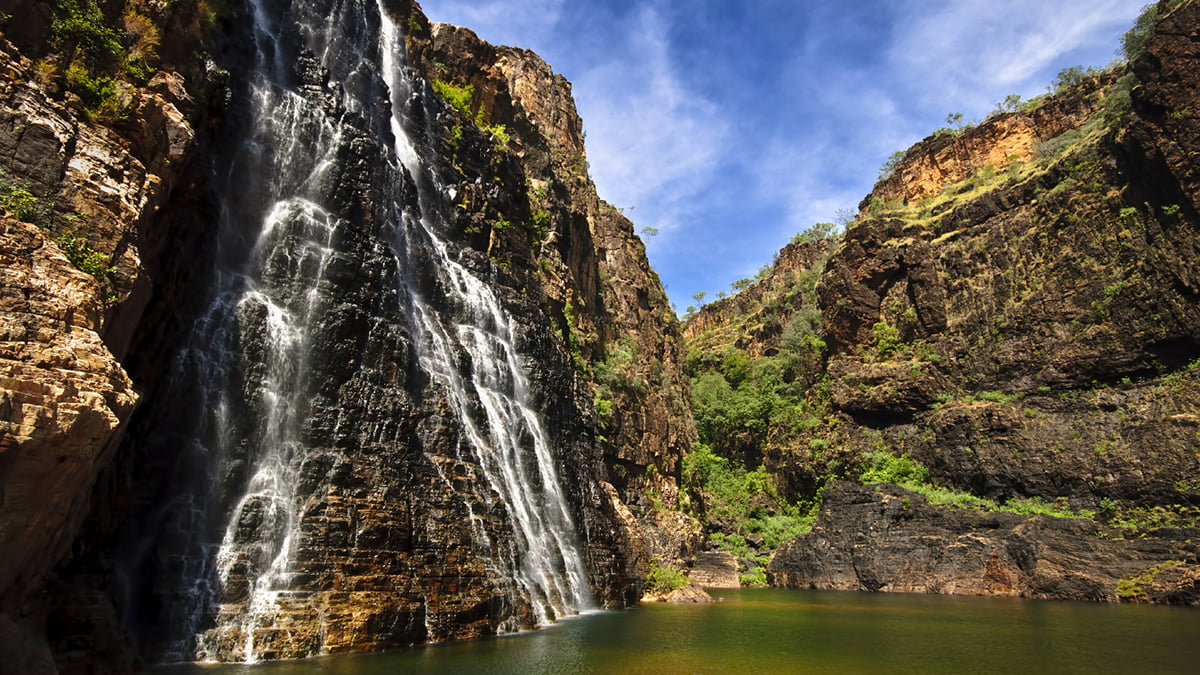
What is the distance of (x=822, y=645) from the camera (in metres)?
16.0

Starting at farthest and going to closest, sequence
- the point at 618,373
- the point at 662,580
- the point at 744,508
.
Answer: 1. the point at 744,508
2. the point at 618,373
3. the point at 662,580

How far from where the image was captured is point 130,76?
1289 cm

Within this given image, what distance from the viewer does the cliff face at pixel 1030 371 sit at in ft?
103

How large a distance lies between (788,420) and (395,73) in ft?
120

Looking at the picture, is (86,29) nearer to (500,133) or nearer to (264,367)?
(264,367)

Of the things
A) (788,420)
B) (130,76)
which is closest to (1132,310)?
(788,420)

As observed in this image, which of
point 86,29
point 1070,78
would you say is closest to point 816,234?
point 1070,78

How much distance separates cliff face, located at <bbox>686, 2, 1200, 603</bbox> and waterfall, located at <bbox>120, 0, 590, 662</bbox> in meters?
22.8

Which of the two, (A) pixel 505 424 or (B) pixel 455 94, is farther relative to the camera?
(B) pixel 455 94

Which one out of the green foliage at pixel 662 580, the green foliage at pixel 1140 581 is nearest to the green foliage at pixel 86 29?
the green foliage at pixel 662 580

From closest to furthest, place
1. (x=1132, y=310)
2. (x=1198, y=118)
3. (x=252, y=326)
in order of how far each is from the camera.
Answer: (x=252, y=326) → (x=1198, y=118) → (x=1132, y=310)

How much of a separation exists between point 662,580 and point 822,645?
14.4 m

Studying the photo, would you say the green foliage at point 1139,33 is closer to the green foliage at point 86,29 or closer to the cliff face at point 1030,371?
the cliff face at point 1030,371

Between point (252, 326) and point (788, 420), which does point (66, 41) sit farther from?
point (788, 420)
